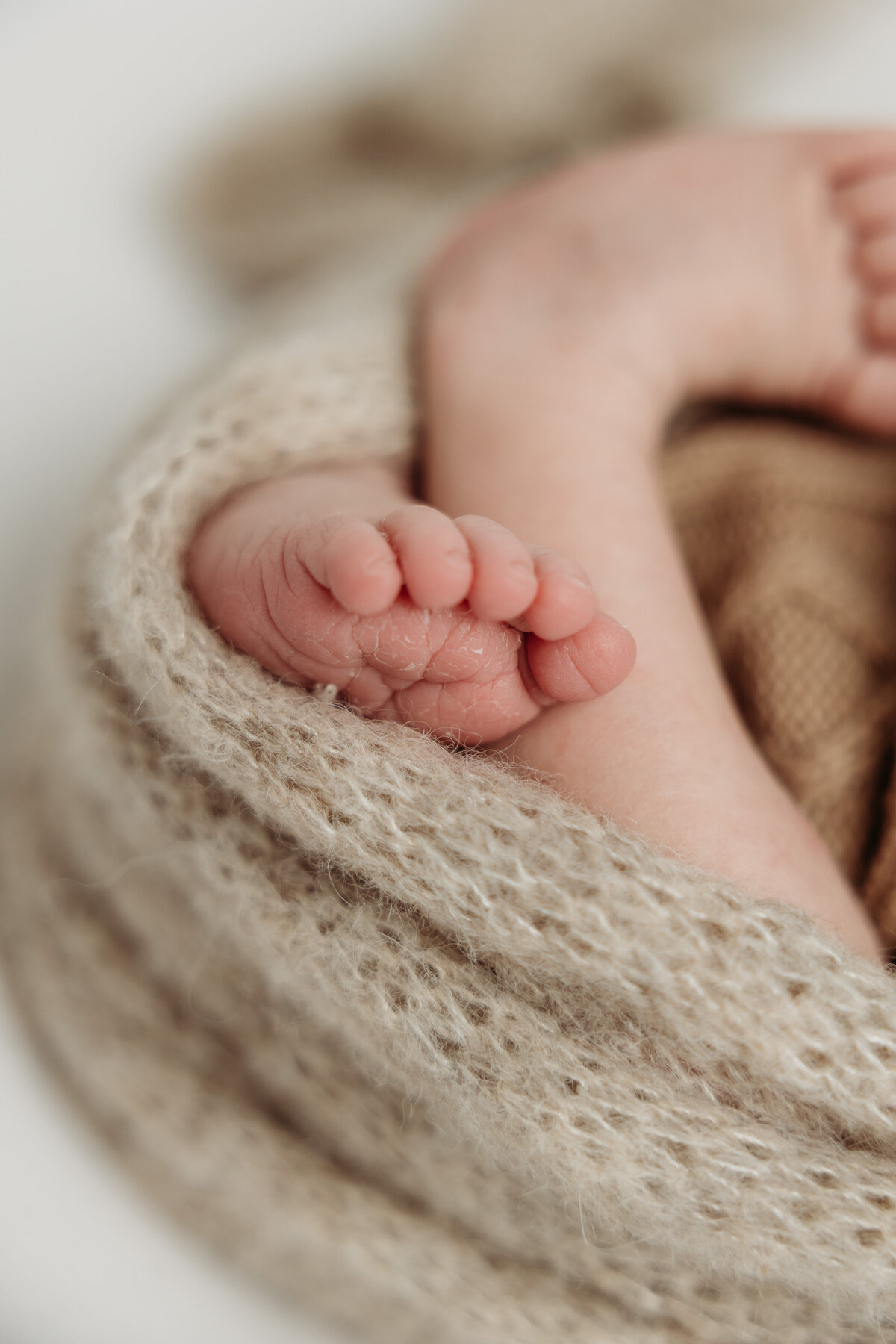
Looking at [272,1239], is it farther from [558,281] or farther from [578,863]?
[558,281]

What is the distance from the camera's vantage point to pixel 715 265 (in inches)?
28.0

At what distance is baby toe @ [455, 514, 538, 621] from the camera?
0.41m

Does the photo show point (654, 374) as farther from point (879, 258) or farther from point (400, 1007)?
point (400, 1007)

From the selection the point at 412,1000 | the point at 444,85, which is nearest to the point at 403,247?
the point at 444,85

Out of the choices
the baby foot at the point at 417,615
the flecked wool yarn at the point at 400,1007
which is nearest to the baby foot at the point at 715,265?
the flecked wool yarn at the point at 400,1007

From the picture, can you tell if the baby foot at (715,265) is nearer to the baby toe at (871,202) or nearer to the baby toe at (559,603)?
the baby toe at (871,202)

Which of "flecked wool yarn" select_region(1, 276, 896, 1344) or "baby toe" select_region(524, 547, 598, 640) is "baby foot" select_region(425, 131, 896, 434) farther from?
"baby toe" select_region(524, 547, 598, 640)

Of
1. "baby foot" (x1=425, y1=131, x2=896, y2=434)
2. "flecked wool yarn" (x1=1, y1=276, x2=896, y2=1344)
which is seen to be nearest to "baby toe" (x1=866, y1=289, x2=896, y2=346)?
"baby foot" (x1=425, y1=131, x2=896, y2=434)

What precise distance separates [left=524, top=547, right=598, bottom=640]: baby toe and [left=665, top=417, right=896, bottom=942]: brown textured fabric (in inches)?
9.6

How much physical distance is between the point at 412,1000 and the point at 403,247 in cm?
66

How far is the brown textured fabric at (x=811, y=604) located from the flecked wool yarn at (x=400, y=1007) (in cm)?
13

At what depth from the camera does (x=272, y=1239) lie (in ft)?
1.98

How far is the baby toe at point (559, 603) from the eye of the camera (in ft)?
1.37

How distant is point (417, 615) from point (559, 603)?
61 mm
